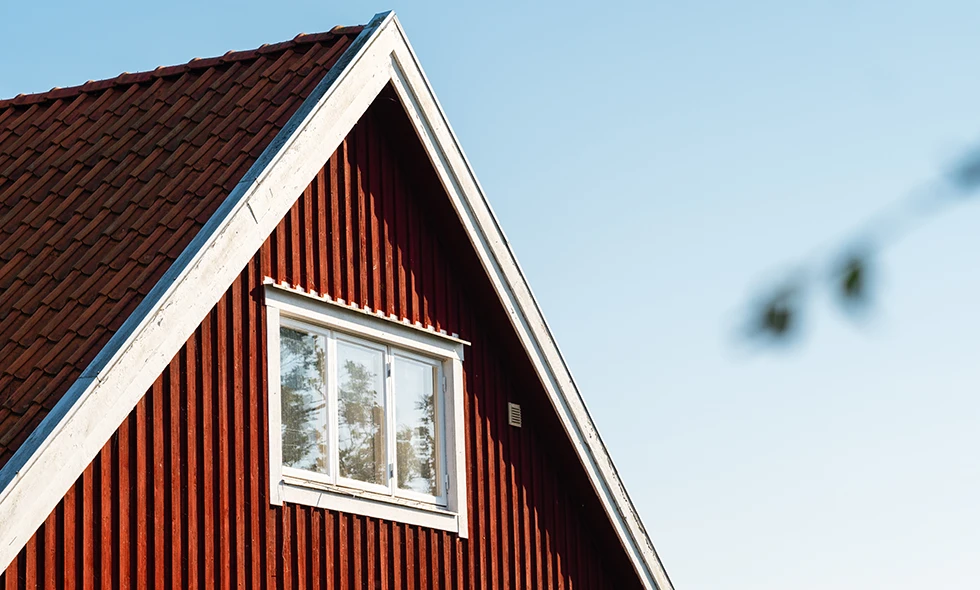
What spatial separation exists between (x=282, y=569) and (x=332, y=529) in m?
0.59

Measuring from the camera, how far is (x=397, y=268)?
1110 cm

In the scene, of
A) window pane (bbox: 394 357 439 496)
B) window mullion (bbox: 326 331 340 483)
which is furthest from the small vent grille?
window mullion (bbox: 326 331 340 483)

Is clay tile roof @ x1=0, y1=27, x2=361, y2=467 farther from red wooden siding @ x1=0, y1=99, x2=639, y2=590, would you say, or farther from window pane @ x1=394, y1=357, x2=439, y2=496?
window pane @ x1=394, y1=357, x2=439, y2=496

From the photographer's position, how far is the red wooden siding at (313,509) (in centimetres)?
819

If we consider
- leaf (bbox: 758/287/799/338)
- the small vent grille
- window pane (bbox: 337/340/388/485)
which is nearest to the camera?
leaf (bbox: 758/287/799/338)

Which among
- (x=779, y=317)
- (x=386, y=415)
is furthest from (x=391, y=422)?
(x=779, y=317)

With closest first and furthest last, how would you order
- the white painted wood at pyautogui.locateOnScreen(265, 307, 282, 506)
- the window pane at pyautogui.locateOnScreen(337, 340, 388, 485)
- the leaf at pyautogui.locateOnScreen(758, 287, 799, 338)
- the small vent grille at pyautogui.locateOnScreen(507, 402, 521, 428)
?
the leaf at pyautogui.locateOnScreen(758, 287, 799, 338)
the white painted wood at pyautogui.locateOnScreen(265, 307, 282, 506)
the window pane at pyautogui.locateOnScreen(337, 340, 388, 485)
the small vent grille at pyautogui.locateOnScreen(507, 402, 521, 428)

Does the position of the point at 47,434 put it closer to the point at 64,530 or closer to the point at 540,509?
the point at 64,530

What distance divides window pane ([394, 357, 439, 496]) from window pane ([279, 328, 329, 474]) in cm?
96

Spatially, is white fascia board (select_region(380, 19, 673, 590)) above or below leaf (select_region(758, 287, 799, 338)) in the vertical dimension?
above

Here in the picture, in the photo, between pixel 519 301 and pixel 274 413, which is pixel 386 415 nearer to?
pixel 274 413

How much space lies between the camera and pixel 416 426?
11117mm

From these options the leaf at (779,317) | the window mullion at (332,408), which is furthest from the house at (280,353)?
the leaf at (779,317)

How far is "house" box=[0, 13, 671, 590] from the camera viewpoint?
8.08m
